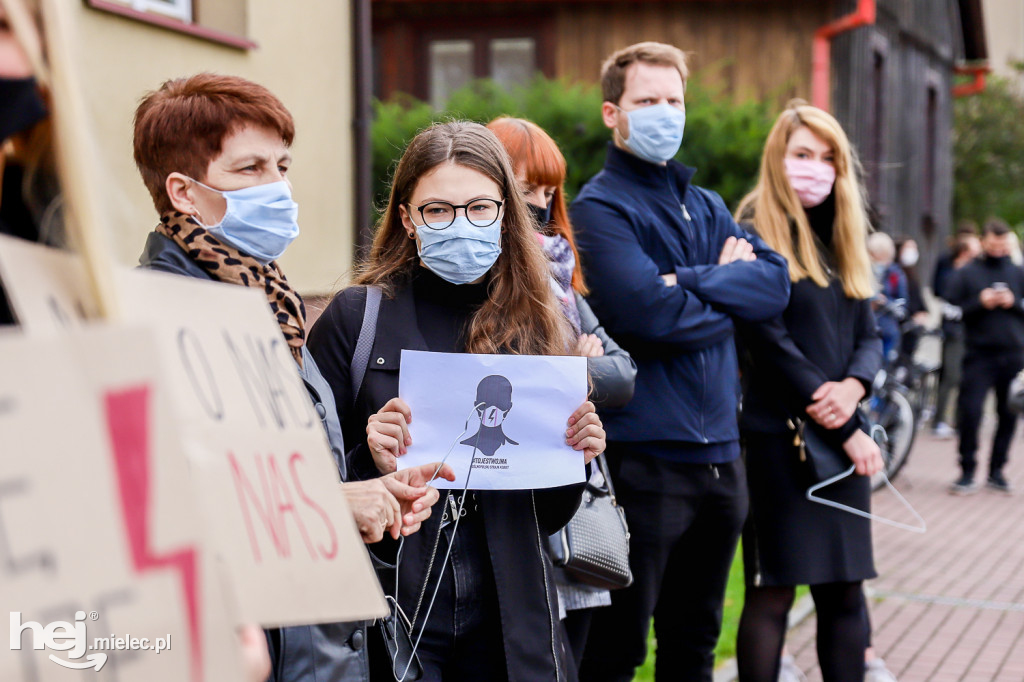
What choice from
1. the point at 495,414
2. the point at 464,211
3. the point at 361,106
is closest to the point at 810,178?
the point at 464,211

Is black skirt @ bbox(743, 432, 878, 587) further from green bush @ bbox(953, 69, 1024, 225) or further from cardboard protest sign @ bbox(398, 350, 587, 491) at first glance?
green bush @ bbox(953, 69, 1024, 225)

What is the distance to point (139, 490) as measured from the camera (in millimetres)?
958

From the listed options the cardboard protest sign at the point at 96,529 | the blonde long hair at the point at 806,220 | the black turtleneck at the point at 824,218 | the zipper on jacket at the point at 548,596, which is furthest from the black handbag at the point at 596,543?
the cardboard protest sign at the point at 96,529

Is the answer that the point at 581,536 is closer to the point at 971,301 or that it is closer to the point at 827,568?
the point at 827,568

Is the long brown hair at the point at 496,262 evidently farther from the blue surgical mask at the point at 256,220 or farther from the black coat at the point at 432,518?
the blue surgical mask at the point at 256,220

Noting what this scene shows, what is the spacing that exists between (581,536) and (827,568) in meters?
1.18

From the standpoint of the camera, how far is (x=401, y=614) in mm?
2357

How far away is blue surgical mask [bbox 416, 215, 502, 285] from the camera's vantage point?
2543mm

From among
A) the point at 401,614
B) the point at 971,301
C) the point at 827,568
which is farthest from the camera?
the point at 971,301

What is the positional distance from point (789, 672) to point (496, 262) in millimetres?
2642

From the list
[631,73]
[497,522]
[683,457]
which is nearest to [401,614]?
[497,522]

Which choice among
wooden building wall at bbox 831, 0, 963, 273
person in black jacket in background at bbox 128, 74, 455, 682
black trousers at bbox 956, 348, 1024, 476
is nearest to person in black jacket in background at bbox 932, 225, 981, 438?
wooden building wall at bbox 831, 0, 963, 273

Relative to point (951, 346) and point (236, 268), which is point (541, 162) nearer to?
point (236, 268)

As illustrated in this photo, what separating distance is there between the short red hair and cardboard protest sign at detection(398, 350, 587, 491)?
561 millimetres
